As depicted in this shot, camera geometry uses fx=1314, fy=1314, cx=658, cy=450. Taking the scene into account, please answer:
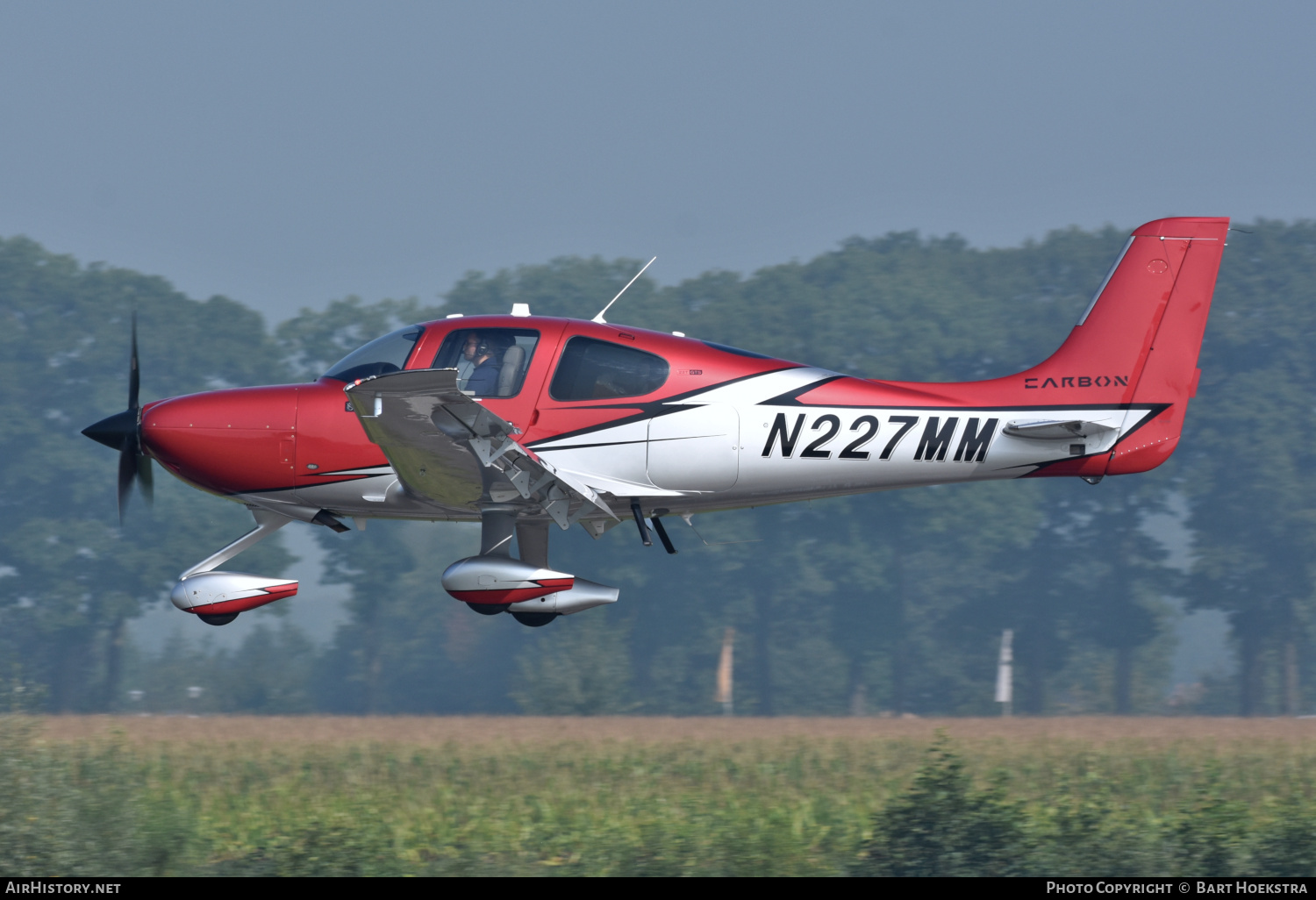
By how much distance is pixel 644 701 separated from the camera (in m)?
44.6

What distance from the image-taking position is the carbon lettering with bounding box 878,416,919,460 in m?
11.8

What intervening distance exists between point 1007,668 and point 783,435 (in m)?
37.8

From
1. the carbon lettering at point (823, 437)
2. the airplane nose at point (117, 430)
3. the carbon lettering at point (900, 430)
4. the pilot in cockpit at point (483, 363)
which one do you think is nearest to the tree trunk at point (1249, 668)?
the carbon lettering at point (900, 430)

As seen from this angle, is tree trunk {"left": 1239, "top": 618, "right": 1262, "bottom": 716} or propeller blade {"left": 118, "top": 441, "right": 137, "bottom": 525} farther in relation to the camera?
tree trunk {"left": 1239, "top": 618, "right": 1262, "bottom": 716}

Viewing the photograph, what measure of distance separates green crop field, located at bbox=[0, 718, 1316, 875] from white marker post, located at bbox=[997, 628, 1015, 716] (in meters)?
30.3

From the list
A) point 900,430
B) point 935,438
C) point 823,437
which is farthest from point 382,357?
point 935,438

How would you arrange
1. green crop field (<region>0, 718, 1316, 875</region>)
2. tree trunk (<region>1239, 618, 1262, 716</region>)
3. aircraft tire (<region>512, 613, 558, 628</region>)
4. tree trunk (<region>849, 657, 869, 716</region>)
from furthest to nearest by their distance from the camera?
tree trunk (<region>849, 657, 869, 716</region>), tree trunk (<region>1239, 618, 1262, 716</region>), aircraft tire (<region>512, 613, 558, 628</region>), green crop field (<region>0, 718, 1316, 875</region>)

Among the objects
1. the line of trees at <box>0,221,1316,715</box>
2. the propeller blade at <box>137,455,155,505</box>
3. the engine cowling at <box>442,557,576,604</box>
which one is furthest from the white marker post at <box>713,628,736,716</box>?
the engine cowling at <box>442,557,576,604</box>

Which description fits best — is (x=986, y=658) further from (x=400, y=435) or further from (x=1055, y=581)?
(x=400, y=435)

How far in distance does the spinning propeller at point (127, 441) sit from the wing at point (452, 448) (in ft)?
9.82

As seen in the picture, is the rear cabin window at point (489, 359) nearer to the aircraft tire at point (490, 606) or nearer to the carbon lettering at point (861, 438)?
the aircraft tire at point (490, 606)

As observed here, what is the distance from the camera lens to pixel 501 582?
11.3 metres

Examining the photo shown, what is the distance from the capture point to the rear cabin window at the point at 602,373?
11.7m

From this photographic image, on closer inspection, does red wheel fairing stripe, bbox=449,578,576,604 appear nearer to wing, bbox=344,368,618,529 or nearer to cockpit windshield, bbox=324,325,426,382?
wing, bbox=344,368,618,529
